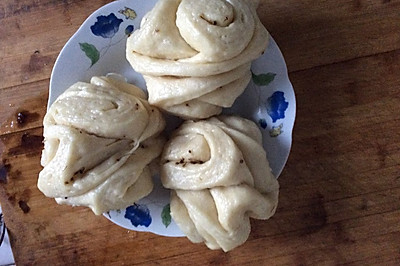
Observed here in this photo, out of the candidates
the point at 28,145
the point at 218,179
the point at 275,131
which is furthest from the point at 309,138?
the point at 28,145

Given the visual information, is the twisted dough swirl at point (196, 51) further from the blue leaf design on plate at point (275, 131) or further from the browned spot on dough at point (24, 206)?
the browned spot on dough at point (24, 206)

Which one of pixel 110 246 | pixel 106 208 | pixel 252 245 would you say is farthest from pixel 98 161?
pixel 252 245

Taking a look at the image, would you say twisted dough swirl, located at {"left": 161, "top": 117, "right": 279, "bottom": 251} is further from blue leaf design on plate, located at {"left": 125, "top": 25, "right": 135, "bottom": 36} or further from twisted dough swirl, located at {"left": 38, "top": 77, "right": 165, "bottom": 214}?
blue leaf design on plate, located at {"left": 125, "top": 25, "right": 135, "bottom": 36}

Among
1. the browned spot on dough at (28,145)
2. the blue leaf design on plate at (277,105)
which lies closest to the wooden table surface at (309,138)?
the browned spot on dough at (28,145)

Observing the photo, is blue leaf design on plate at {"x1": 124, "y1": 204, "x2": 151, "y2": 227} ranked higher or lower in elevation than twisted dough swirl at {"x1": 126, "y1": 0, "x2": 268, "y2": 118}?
lower

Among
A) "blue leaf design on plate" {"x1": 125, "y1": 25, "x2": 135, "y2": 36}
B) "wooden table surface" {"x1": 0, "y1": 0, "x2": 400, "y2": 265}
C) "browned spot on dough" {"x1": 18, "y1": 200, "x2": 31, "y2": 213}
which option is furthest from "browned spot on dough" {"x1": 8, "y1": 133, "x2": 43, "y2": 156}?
"blue leaf design on plate" {"x1": 125, "y1": 25, "x2": 135, "y2": 36}
